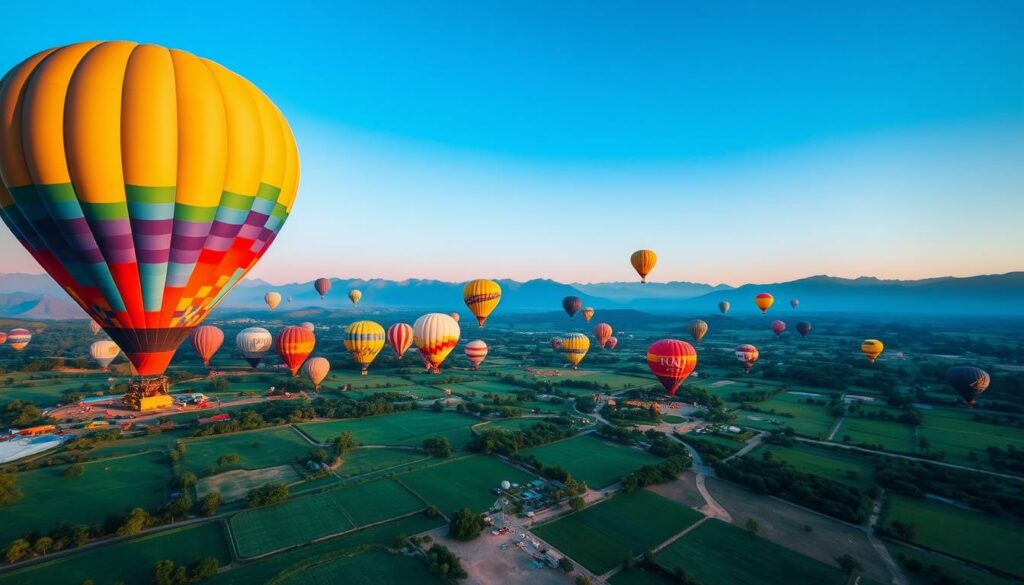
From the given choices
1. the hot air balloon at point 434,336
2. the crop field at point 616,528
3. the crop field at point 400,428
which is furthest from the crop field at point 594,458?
the hot air balloon at point 434,336

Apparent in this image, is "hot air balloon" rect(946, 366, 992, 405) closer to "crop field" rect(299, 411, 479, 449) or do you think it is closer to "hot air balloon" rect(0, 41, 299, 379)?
"crop field" rect(299, 411, 479, 449)

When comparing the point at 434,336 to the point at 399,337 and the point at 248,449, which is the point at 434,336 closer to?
the point at 399,337

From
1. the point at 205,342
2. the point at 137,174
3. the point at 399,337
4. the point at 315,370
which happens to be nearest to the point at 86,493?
the point at 137,174

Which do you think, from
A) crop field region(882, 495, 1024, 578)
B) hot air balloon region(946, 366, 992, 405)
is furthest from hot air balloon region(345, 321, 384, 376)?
hot air balloon region(946, 366, 992, 405)

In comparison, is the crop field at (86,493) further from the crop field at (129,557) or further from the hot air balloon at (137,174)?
the hot air balloon at (137,174)

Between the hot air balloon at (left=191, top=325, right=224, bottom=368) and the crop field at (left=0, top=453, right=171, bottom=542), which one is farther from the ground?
the hot air balloon at (left=191, top=325, right=224, bottom=368)

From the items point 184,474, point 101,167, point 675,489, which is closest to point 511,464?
point 675,489
